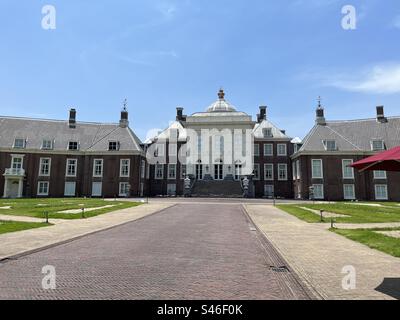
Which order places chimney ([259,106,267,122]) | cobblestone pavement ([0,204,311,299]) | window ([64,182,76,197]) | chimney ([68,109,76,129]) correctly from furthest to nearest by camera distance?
chimney ([259,106,267,122]) < chimney ([68,109,76,129]) < window ([64,182,76,197]) < cobblestone pavement ([0,204,311,299])

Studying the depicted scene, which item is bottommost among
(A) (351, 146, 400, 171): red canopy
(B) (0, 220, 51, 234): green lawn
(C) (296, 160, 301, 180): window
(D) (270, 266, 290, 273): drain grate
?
(D) (270, 266, 290, 273): drain grate

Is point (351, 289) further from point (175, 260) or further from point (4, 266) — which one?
point (4, 266)

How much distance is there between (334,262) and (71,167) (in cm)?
4664

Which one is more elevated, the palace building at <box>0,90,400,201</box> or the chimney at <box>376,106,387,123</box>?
the chimney at <box>376,106,387,123</box>

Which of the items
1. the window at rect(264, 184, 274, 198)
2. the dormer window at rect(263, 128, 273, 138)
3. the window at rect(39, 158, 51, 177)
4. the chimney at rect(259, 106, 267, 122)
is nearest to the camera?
the window at rect(39, 158, 51, 177)

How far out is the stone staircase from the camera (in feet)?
155

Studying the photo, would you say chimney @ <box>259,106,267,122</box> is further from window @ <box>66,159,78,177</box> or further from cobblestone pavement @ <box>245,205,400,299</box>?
cobblestone pavement @ <box>245,205,400,299</box>

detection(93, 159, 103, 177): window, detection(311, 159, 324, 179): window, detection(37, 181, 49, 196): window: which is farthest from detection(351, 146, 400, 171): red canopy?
detection(37, 181, 49, 196): window

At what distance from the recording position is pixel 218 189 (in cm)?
4809

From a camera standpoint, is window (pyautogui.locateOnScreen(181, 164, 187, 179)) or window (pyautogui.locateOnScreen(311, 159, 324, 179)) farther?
window (pyautogui.locateOnScreen(181, 164, 187, 179))

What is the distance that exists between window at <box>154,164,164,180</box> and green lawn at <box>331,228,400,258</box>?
4224 cm

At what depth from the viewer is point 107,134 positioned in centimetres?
5203

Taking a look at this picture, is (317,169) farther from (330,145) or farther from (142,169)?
(142,169)

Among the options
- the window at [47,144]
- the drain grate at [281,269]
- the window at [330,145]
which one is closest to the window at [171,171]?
the window at [47,144]
